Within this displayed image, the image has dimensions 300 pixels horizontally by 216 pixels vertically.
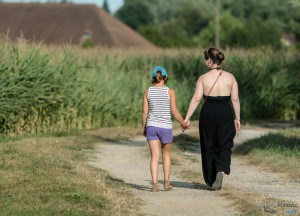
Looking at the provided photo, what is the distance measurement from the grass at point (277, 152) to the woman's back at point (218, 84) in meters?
2.09

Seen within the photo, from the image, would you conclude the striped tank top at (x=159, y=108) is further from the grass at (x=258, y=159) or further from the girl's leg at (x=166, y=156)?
the grass at (x=258, y=159)

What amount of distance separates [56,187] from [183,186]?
7.21 feet

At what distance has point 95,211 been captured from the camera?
360 inches

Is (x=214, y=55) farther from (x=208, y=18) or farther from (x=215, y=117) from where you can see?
(x=208, y=18)

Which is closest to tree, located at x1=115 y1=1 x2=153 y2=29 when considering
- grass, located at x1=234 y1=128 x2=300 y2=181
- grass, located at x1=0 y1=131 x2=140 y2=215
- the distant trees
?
the distant trees

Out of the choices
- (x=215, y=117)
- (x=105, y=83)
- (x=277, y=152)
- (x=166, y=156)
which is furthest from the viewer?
(x=105, y=83)

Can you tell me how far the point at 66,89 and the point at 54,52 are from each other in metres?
1.43

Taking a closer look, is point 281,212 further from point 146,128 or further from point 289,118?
point 289,118

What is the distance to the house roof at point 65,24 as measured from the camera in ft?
217

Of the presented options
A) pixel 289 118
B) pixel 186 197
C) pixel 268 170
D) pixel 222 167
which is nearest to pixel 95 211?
pixel 186 197

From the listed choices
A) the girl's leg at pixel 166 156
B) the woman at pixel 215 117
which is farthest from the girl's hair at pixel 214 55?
the girl's leg at pixel 166 156

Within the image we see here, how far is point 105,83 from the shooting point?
2322 centimetres

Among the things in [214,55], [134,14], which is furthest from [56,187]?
[134,14]

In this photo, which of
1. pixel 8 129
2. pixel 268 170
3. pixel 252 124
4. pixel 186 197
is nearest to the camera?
pixel 186 197
